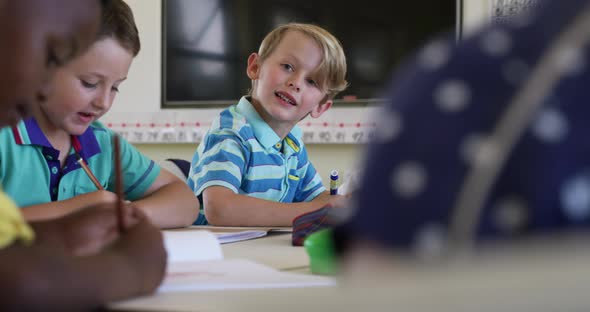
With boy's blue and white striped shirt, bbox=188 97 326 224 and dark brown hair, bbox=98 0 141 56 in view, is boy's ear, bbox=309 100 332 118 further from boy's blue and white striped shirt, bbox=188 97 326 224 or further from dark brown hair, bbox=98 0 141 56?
dark brown hair, bbox=98 0 141 56

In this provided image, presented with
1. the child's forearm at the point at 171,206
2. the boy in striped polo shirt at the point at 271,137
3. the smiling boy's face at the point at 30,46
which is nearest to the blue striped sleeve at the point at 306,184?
the boy in striped polo shirt at the point at 271,137

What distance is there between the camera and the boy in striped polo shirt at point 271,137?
1.56m

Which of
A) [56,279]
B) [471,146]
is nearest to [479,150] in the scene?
[471,146]

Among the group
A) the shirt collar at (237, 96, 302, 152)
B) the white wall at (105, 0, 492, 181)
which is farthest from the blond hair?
the white wall at (105, 0, 492, 181)

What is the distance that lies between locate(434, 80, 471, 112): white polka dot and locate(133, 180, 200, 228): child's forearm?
1.07m

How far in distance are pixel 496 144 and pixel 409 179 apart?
1.5 inches

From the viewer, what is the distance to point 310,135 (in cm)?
333

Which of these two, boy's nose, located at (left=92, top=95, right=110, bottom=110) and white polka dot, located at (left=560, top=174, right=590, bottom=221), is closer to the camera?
white polka dot, located at (left=560, top=174, right=590, bottom=221)

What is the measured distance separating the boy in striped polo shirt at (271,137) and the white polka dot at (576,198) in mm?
1238

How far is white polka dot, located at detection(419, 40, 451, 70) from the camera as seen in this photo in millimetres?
291

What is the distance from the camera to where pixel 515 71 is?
267 millimetres

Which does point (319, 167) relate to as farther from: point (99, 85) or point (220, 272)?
point (220, 272)

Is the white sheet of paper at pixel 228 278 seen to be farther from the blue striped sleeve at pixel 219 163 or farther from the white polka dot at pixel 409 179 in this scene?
the blue striped sleeve at pixel 219 163

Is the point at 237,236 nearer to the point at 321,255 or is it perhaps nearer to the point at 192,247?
the point at 192,247
